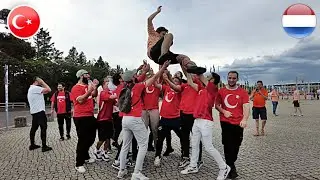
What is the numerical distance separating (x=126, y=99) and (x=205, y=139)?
57.6 inches

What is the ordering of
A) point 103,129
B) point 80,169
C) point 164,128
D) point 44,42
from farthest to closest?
1. point 44,42
2. point 103,129
3. point 164,128
4. point 80,169

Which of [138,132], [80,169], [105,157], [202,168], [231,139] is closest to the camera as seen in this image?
[138,132]

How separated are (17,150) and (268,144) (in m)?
6.65

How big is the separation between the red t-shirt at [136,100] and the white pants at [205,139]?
3.30 feet

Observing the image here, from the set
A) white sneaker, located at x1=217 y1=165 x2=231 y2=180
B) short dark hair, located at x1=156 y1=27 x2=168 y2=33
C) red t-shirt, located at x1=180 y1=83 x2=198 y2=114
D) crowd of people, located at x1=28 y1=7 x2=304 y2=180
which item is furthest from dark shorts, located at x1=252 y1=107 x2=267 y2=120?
short dark hair, located at x1=156 y1=27 x2=168 y2=33

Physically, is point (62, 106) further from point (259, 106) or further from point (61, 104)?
point (259, 106)

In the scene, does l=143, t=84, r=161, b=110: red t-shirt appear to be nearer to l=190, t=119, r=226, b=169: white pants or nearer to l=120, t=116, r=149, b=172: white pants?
l=120, t=116, r=149, b=172: white pants

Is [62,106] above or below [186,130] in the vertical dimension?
above

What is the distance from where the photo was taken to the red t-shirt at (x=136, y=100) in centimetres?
616

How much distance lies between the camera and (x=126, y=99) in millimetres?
6195

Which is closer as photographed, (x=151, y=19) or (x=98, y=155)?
(x=151, y=19)

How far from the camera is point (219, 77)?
6754 mm

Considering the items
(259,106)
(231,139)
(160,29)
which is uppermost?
(160,29)

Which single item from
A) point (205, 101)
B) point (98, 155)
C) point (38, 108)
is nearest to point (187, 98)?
point (205, 101)
